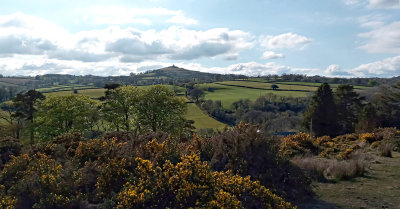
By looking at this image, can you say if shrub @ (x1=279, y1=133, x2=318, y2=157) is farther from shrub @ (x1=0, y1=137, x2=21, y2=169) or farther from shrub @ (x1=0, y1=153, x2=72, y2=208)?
shrub @ (x1=0, y1=137, x2=21, y2=169)

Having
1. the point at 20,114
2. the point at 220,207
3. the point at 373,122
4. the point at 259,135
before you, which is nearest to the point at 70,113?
the point at 20,114

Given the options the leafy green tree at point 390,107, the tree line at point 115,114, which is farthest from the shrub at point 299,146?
the leafy green tree at point 390,107

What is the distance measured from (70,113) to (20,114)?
332 inches

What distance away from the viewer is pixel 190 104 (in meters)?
78.1

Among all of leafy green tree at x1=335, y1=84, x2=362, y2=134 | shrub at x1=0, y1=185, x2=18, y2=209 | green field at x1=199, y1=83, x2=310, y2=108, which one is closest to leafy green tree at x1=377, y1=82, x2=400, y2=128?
leafy green tree at x1=335, y1=84, x2=362, y2=134

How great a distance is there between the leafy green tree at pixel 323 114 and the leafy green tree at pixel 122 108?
2291 centimetres

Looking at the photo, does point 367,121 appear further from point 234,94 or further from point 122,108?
point 234,94

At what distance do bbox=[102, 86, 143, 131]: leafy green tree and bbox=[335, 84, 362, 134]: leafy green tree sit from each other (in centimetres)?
2759

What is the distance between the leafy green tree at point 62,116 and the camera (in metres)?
25.8

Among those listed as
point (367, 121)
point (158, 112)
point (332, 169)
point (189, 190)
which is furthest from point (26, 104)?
point (367, 121)

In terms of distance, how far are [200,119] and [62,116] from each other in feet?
132

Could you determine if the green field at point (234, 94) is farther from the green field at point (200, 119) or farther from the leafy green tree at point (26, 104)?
the leafy green tree at point (26, 104)

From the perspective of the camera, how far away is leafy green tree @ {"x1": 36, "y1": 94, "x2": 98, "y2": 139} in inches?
1014

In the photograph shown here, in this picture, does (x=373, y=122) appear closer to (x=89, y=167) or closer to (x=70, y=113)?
(x=70, y=113)
